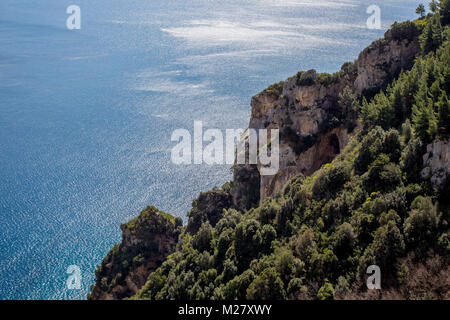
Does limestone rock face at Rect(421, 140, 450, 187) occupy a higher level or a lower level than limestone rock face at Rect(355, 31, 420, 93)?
lower

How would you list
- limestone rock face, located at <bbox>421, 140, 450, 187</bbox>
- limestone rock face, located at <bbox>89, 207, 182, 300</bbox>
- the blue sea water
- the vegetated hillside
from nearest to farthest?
the vegetated hillside, limestone rock face, located at <bbox>421, 140, 450, 187</bbox>, limestone rock face, located at <bbox>89, 207, 182, 300</bbox>, the blue sea water

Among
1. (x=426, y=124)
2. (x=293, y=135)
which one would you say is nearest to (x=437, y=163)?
(x=426, y=124)

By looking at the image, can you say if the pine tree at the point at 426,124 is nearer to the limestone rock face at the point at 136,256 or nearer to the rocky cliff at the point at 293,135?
the rocky cliff at the point at 293,135

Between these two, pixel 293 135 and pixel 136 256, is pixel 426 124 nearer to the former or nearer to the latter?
pixel 293 135

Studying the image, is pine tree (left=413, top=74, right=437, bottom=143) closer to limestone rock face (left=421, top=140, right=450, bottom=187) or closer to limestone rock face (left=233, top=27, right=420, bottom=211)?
limestone rock face (left=421, top=140, right=450, bottom=187)

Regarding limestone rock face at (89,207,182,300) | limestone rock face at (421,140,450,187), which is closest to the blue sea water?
limestone rock face at (89,207,182,300)

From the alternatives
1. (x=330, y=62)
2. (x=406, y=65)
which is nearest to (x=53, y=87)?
(x=330, y=62)

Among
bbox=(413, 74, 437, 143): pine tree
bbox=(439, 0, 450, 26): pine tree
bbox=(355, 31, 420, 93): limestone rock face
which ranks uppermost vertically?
bbox=(439, 0, 450, 26): pine tree
